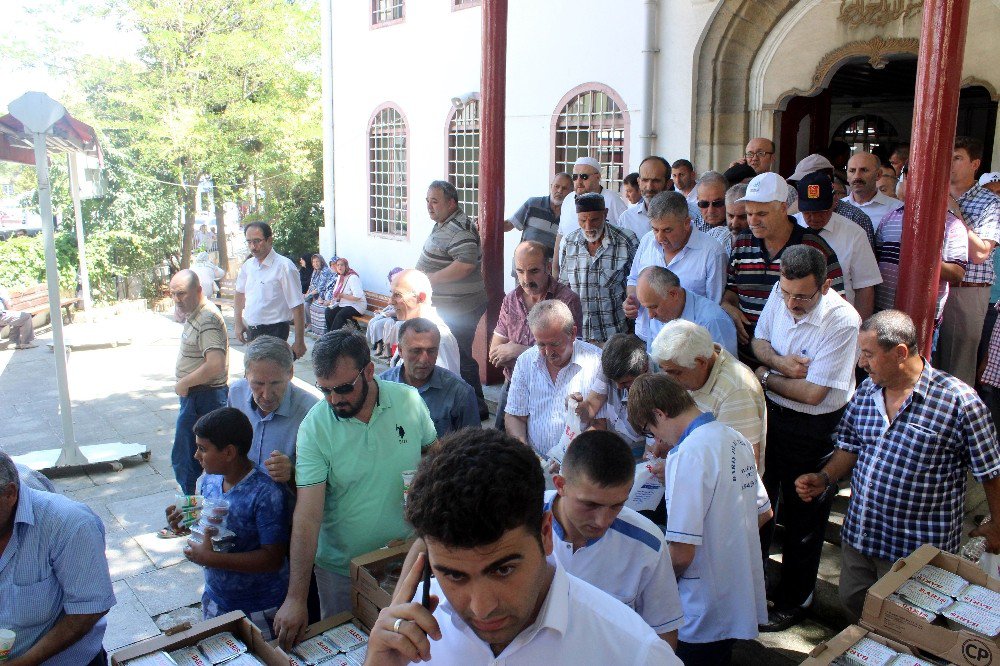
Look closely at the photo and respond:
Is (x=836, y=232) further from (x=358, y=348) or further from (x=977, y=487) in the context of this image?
(x=358, y=348)

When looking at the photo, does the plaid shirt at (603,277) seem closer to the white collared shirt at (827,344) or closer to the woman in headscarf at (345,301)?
the white collared shirt at (827,344)

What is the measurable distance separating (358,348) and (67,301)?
50.9 ft

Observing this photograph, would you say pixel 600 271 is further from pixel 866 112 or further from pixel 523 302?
pixel 866 112

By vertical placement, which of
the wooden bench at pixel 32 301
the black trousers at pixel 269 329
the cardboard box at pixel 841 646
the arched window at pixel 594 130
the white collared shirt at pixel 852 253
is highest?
the arched window at pixel 594 130

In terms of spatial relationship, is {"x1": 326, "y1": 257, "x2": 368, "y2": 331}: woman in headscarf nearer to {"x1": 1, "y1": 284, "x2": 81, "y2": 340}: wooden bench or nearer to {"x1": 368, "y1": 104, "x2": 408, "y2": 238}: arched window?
{"x1": 368, "y1": 104, "x2": 408, "y2": 238}: arched window

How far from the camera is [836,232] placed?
481 centimetres

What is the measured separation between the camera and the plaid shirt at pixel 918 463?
3.35m

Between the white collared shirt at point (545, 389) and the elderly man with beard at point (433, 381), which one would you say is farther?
the white collared shirt at point (545, 389)

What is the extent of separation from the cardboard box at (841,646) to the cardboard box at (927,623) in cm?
5

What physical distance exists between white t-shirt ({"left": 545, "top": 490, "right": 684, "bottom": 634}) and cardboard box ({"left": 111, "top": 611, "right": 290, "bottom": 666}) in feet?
3.60

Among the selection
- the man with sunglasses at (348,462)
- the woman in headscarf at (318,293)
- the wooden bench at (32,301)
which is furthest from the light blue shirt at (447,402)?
the wooden bench at (32,301)

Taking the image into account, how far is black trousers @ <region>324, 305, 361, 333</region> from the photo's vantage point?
1325cm

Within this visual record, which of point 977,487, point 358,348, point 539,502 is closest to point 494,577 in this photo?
point 539,502

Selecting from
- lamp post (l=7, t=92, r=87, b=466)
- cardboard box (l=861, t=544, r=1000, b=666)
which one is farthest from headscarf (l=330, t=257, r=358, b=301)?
cardboard box (l=861, t=544, r=1000, b=666)
